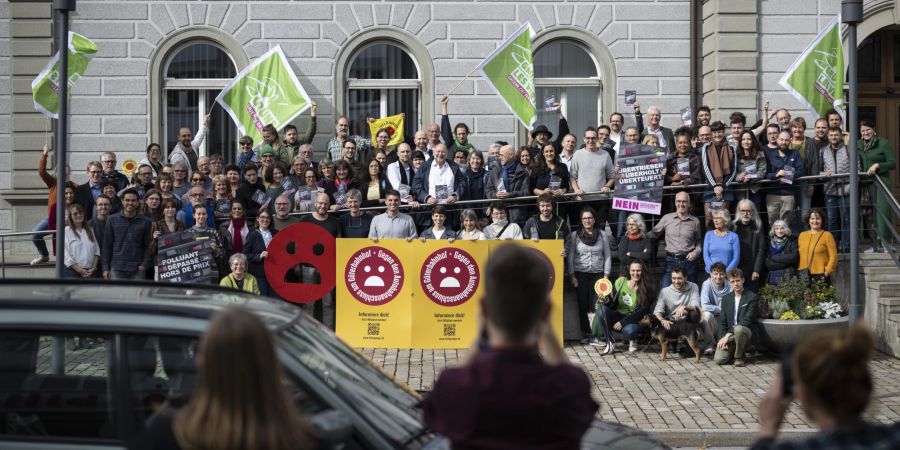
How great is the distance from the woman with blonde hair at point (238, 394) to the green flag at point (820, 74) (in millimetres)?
14901

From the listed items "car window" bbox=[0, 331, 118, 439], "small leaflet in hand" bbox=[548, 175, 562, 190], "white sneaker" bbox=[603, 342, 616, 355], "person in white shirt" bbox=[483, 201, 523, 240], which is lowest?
"white sneaker" bbox=[603, 342, 616, 355]

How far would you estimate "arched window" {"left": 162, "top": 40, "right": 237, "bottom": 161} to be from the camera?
850 inches

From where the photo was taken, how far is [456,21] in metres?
21.5

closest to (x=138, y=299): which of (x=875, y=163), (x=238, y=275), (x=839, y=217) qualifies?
(x=238, y=275)

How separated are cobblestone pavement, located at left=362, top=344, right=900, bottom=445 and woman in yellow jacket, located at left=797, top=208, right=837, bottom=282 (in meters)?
1.27

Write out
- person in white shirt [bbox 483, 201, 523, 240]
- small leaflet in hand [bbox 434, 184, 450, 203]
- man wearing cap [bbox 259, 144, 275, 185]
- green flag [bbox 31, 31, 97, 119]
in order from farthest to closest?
green flag [bbox 31, 31, 97, 119] → man wearing cap [bbox 259, 144, 275, 185] → small leaflet in hand [bbox 434, 184, 450, 203] → person in white shirt [bbox 483, 201, 523, 240]

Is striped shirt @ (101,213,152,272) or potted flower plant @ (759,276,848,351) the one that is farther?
striped shirt @ (101,213,152,272)

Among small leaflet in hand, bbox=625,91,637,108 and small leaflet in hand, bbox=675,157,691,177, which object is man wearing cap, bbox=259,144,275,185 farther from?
small leaflet in hand, bbox=625,91,637,108

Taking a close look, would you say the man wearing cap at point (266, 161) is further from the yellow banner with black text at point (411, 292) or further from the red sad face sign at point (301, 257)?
the yellow banner with black text at point (411, 292)

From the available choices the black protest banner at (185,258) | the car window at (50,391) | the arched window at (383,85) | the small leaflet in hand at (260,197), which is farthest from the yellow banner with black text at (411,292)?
the car window at (50,391)

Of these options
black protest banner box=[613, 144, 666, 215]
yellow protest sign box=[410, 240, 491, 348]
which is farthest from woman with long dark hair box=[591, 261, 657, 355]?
yellow protest sign box=[410, 240, 491, 348]

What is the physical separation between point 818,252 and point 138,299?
39.2 ft

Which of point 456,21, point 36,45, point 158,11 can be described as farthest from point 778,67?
point 36,45

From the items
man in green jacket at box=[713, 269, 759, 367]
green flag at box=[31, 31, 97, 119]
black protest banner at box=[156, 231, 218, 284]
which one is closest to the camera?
man in green jacket at box=[713, 269, 759, 367]
